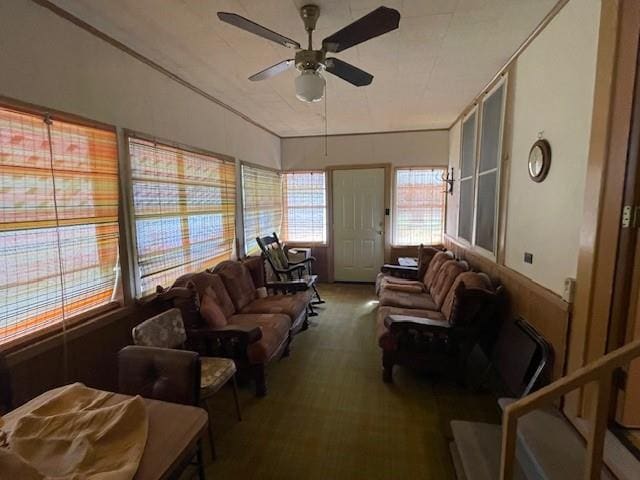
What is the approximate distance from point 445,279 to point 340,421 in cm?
177

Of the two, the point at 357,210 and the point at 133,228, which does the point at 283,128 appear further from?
the point at 133,228

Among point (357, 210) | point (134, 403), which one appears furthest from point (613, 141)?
point (357, 210)

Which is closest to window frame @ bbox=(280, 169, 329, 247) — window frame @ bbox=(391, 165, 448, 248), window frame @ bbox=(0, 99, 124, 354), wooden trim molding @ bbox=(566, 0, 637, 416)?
window frame @ bbox=(391, 165, 448, 248)

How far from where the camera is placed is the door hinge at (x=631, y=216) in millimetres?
1436

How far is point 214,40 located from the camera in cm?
225

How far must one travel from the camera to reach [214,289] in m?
2.87

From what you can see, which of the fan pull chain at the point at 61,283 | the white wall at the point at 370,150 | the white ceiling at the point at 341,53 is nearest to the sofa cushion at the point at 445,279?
the white ceiling at the point at 341,53

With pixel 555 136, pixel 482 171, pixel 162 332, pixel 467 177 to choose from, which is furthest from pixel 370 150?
pixel 162 332

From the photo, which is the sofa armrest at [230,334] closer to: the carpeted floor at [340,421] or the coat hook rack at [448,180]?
the carpeted floor at [340,421]

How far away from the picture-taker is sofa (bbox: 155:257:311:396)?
2.38 metres

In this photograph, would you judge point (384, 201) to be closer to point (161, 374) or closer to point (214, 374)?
point (214, 374)

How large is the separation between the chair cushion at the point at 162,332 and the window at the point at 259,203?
2.20 metres

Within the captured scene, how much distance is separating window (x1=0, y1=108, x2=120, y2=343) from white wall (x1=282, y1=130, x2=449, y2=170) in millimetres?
3645

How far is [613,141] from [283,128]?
13.8 ft
